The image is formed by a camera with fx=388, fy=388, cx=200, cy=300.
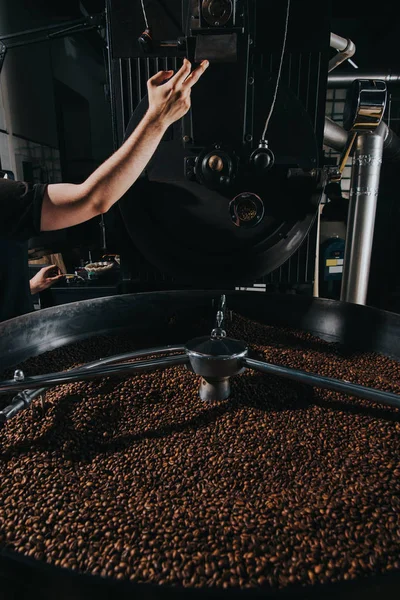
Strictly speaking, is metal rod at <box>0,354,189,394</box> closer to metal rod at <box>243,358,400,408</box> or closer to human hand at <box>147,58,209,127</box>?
metal rod at <box>243,358,400,408</box>

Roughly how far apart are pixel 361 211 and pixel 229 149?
3.35ft

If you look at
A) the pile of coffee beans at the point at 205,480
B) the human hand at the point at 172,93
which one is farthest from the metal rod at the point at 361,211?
the human hand at the point at 172,93

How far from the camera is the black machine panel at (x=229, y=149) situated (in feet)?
4.44

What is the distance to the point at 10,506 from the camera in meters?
0.71

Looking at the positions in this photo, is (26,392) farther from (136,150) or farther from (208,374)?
(136,150)

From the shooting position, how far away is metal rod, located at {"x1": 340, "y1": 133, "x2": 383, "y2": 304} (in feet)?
6.54

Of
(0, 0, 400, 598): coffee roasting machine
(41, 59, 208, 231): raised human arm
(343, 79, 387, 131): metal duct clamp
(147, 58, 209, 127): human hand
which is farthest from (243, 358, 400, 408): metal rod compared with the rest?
(343, 79, 387, 131): metal duct clamp

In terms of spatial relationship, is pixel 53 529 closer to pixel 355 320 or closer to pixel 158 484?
pixel 158 484

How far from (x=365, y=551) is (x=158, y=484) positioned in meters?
0.38

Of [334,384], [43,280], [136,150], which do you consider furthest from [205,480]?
[43,280]

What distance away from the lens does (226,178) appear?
1354 mm

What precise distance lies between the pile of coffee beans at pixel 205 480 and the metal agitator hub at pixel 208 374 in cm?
9

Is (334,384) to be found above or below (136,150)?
below

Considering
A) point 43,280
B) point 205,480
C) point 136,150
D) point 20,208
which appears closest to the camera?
point 205,480
